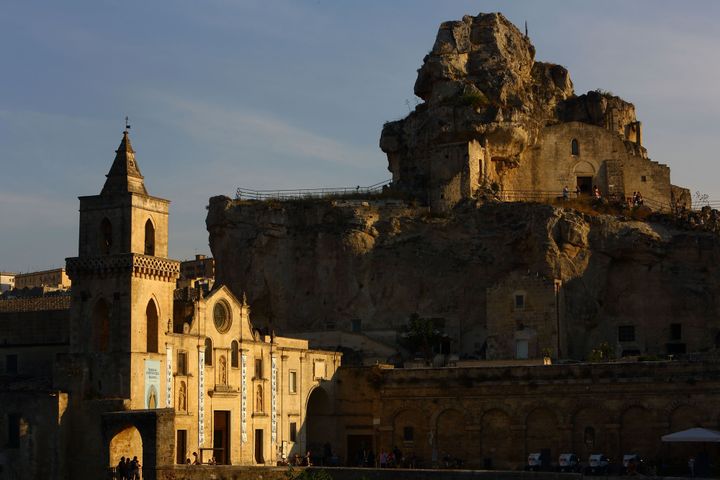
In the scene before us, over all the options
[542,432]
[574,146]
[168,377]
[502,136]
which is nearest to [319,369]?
[542,432]

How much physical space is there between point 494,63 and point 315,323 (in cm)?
1966

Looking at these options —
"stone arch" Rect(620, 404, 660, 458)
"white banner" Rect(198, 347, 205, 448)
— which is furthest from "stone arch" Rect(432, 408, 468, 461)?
"white banner" Rect(198, 347, 205, 448)

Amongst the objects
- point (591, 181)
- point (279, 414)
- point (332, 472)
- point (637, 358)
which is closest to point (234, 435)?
point (279, 414)

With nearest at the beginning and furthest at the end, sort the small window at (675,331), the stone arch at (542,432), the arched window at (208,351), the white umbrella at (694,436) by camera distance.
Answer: the white umbrella at (694,436), the arched window at (208,351), the stone arch at (542,432), the small window at (675,331)

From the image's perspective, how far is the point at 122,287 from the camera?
5603 cm

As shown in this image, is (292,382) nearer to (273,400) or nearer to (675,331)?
(273,400)

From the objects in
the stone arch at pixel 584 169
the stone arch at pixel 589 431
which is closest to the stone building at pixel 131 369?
the stone arch at pixel 589 431

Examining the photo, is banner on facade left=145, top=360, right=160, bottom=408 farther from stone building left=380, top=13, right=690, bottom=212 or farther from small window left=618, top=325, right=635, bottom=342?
small window left=618, top=325, right=635, bottom=342

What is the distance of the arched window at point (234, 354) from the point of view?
2467 inches

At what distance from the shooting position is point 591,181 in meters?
80.1

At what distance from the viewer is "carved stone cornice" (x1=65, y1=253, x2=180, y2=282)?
5600cm

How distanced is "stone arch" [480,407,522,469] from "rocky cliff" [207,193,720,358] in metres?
8.64

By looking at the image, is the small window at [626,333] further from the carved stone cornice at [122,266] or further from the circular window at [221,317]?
the carved stone cornice at [122,266]

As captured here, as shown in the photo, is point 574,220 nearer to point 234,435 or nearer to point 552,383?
point 552,383
